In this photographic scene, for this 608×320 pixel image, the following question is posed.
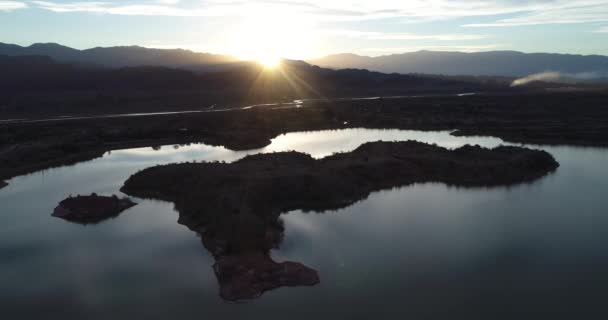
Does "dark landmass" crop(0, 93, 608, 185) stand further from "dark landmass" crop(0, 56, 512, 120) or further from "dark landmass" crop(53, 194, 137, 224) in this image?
"dark landmass" crop(0, 56, 512, 120)

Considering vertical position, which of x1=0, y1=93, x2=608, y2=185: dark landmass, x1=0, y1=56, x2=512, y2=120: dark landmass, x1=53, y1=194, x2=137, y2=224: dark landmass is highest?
x1=0, y1=56, x2=512, y2=120: dark landmass

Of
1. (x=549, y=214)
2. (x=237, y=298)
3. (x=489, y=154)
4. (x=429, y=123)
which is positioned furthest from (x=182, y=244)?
(x=429, y=123)

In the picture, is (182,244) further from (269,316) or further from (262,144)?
(262,144)

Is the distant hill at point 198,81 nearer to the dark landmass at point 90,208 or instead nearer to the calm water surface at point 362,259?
the dark landmass at point 90,208

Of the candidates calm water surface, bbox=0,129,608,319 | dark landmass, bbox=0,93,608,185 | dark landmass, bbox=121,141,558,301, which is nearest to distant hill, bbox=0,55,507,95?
dark landmass, bbox=0,93,608,185

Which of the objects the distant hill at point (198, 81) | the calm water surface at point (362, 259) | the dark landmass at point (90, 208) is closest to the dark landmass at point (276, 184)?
the calm water surface at point (362, 259)

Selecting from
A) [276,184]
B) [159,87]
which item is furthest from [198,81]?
[276,184]

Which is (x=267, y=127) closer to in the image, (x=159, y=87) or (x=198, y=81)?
(x=159, y=87)
